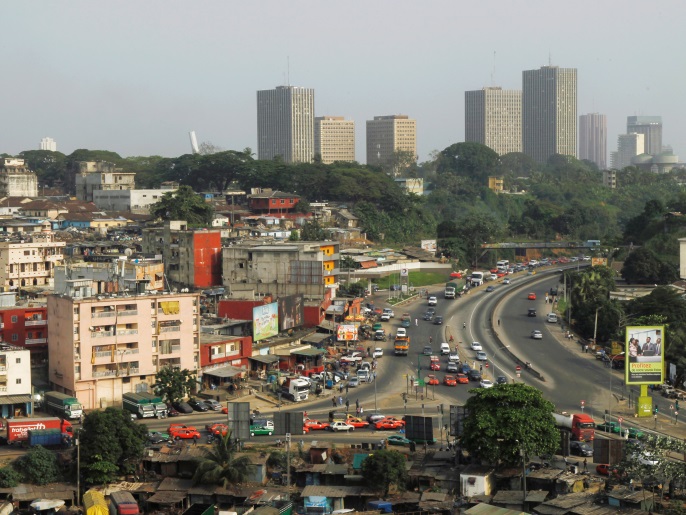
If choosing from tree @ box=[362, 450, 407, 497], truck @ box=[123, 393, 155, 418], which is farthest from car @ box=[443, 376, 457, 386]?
tree @ box=[362, 450, 407, 497]

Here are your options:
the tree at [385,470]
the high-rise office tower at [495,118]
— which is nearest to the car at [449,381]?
the tree at [385,470]

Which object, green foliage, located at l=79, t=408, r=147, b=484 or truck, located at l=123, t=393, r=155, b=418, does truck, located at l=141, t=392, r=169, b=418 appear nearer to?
truck, located at l=123, t=393, r=155, b=418

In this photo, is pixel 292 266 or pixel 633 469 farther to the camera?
pixel 292 266

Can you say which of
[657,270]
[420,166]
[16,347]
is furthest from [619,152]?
[16,347]

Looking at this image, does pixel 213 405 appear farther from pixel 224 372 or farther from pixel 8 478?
pixel 8 478

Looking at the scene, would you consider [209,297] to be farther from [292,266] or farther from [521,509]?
[521,509]

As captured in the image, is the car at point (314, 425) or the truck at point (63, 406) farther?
the truck at point (63, 406)

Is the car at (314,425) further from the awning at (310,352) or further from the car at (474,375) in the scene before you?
the car at (474,375)
